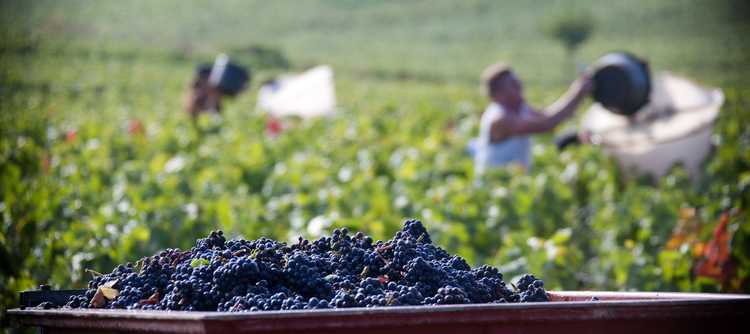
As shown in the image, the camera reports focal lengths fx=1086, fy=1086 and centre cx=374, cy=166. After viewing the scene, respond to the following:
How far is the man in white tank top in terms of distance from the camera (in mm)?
8266

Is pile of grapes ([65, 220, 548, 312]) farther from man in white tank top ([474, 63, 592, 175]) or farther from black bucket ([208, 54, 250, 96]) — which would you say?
black bucket ([208, 54, 250, 96])

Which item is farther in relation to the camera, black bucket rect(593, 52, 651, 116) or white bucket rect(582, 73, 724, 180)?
white bucket rect(582, 73, 724, 180)

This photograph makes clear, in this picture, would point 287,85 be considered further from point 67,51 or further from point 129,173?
point 67,51

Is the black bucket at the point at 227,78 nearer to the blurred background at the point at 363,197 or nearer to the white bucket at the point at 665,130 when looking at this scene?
the blurred background at the point at 363,197

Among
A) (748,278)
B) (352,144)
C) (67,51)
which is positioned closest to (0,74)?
(67,51)

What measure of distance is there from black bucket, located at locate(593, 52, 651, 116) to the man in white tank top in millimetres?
118

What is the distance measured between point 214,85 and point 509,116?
7.54 meters

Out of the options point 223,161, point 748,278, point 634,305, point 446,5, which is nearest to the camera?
point 634,305

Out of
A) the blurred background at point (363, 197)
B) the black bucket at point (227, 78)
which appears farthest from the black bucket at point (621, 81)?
the black bucket at point (227, 78)

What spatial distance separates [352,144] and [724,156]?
4741 mm

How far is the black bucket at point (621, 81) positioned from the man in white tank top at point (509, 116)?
12cm

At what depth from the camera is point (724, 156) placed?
8.60 meters

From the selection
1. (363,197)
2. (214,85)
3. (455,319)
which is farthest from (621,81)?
(214,85)

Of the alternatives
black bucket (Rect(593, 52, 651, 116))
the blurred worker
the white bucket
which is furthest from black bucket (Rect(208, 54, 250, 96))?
black bucket (Rect(593, 52, 651, 116))
